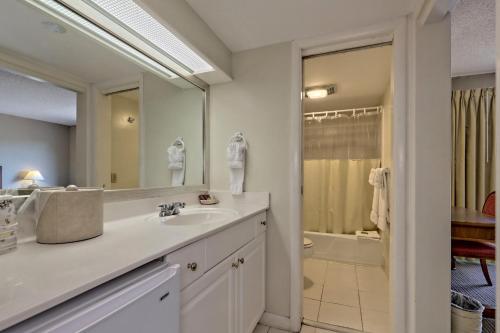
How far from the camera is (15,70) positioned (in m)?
0.86

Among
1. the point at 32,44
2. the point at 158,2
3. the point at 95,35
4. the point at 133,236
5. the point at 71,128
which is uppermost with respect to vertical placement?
the point at 158,2

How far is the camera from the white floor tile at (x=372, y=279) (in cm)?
218

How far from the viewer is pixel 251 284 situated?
4.65ft

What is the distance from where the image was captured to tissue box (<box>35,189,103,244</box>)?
2.61ft

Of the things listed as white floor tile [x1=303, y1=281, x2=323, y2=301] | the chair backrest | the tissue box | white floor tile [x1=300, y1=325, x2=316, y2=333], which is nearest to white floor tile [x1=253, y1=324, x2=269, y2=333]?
white floor tile [x1=300, y1=325, x2=316, y2=333]

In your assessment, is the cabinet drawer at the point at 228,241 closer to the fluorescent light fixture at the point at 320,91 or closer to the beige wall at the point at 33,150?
the beige wall at the point at 33,150

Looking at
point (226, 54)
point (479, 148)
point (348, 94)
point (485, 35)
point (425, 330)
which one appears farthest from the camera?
point (348, 94)

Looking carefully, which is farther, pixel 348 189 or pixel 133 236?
pixel 348 189

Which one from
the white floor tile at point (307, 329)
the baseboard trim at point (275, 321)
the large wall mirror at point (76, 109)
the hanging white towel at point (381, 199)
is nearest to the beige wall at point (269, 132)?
the baseboard trim at point (275, 321)

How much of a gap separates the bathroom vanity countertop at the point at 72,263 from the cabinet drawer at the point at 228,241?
69mm

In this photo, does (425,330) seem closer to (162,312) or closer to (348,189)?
(162,312)

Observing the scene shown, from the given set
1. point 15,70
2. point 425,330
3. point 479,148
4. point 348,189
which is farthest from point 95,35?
point 479,148

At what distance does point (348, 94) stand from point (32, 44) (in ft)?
9.89

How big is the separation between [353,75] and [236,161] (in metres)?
1.65
